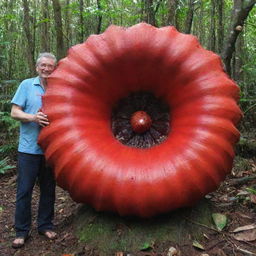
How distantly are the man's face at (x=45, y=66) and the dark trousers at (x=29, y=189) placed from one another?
2.95 ft

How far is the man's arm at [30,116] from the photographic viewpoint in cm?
376

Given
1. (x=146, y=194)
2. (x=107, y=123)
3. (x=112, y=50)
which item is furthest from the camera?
(x=107, y=123)

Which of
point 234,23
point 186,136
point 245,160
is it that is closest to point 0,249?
point 186,136

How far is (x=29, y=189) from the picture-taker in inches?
161

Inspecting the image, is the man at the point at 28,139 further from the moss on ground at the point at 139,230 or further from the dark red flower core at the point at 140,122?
the dark red flower core at the point at 140,122

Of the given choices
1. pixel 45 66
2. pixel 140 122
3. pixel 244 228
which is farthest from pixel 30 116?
pixel 244 228

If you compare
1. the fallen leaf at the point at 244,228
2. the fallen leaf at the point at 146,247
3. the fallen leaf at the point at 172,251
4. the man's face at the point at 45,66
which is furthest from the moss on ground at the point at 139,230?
the man's face at the point at 45,66

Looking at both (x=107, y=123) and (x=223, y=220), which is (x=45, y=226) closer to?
(x=107, y=123)

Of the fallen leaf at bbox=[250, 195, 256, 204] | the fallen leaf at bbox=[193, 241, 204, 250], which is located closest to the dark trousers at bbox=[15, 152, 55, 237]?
the fallen leaf at bbox=[193, 241, 204, 250]

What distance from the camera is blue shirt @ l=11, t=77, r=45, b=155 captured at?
404 cm

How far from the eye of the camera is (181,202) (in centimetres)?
350

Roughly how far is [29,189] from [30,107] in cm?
89

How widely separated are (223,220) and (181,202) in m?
0.76

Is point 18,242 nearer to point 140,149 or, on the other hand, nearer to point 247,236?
point 140,149
